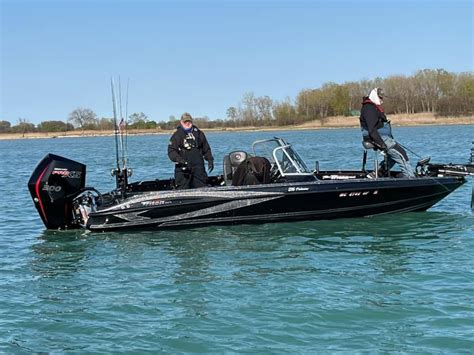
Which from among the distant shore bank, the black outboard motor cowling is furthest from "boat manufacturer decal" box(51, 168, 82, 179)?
the distant shore bank

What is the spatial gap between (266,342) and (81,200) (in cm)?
587

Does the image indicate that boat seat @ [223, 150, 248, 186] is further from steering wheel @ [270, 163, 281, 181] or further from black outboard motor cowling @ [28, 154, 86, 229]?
black outboard motor cowling @ [28, 154, 86, 229]

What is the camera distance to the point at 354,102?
8925 centimetres

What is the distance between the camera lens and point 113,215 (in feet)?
34.9

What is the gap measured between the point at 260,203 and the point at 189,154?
4.77ft

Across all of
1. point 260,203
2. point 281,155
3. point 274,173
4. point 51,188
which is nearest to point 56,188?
point 51,188

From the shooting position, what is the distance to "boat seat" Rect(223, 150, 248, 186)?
11.6m

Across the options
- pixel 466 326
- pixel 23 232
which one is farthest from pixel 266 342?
pixel 23 232

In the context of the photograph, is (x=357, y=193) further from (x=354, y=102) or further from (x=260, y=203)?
(x=354, y=102)

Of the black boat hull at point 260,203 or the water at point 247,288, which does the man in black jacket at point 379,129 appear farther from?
the water at point 247,288

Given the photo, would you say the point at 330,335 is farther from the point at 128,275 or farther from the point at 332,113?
the point at 332,113

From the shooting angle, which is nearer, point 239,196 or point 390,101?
point 239,196

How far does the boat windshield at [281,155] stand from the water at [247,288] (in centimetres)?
94

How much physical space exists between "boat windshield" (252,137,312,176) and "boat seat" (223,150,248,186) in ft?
0.85
